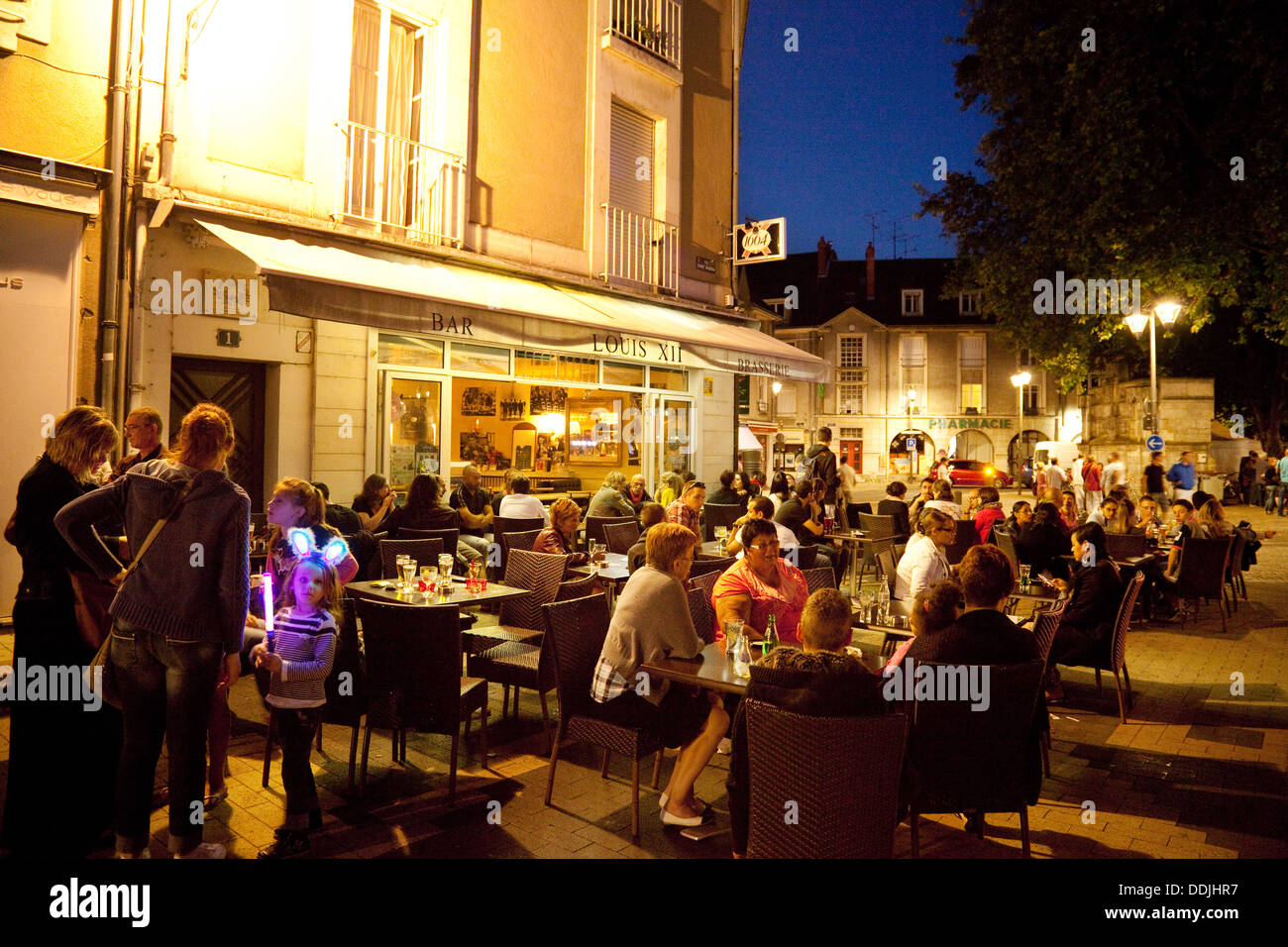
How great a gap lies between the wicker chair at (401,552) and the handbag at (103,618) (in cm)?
278

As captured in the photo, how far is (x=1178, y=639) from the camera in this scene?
26.7 ft

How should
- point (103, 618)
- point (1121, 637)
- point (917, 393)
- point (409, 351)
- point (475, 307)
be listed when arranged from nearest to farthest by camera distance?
1. point (103, 618)
2. point (1121, 637)
3. point (475, 307)
4. point (409, 351)
5. point (917, 393)

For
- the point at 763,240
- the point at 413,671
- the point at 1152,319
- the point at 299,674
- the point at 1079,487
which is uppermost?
the point at 763,240

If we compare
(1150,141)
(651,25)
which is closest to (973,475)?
(1150,141)

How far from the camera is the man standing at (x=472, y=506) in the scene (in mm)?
8505

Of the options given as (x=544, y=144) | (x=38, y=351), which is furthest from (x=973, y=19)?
(x=38, y=351)

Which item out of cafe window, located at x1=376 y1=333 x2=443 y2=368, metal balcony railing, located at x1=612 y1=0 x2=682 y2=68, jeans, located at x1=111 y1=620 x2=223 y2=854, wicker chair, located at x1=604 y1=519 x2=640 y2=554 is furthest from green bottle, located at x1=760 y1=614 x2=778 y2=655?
metal balcony railing, located at x1=612 y1=0 x2=682 y2=68

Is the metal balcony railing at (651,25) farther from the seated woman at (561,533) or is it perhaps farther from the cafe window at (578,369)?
the seated woman at (561,533)

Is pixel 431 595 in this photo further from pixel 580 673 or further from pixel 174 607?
pixel 174 607

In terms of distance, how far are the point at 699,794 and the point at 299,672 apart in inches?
82.3

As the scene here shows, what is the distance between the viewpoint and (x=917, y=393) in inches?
1828

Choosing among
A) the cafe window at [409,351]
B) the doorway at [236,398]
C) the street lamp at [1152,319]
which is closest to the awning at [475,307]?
the cafe window at [409,351]

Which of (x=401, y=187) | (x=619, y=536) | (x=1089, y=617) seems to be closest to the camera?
(x=1089, y=617)
